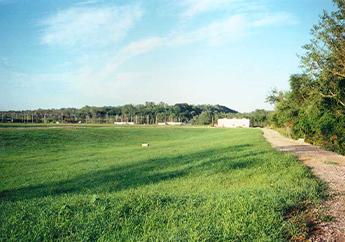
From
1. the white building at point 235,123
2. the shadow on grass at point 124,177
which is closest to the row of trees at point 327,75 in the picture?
the shadow on grass at point 124,177

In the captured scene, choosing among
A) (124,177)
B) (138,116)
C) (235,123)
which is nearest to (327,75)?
(124,177)

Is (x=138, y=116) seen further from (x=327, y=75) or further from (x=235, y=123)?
(x=327, y=75)

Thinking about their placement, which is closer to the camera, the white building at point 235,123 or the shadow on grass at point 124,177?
the shadow on grass at point 124,177

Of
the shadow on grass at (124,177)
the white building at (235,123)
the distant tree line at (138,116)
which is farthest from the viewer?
the distant tree line at (138,116)

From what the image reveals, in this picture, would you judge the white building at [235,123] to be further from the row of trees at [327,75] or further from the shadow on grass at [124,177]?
the shadow on grass at [124,177]

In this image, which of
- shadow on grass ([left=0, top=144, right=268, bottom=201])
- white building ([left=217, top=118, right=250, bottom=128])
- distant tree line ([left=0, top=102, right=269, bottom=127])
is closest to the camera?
shadow on grass ([left=0, top=144, right=268, bottom=201])

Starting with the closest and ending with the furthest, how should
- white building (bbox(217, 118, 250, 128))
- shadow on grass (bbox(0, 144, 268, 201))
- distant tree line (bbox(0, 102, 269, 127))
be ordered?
1. shadow on grass (bbox(0, 144, 268, 201))
2. white building (bbox(217, 118, 250, 128))
3. distant tree line (bbox(0, 102, 269, 127))

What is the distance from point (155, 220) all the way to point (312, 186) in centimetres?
566

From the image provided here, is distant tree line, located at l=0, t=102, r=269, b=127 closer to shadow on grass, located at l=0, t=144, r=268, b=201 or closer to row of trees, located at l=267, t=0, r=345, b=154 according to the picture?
row of trees, located at l=267, t=0, r=345, b=154

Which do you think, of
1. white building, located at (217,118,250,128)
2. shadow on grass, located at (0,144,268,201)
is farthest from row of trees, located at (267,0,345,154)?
white building, located at (217,118,250,128)

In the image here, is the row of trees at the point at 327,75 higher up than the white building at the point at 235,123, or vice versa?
the row of trees at the point at 327,75

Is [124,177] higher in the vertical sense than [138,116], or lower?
lower

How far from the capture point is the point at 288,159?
19.2 meters

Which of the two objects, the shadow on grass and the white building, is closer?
the shadow on grass
